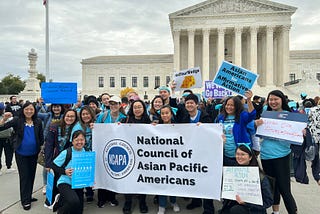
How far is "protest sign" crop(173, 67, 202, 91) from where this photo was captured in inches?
344

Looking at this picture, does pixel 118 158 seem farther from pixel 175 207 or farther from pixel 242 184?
pixel 242 184

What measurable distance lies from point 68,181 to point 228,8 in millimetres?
54091

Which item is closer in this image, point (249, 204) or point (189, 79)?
point (249, 204)

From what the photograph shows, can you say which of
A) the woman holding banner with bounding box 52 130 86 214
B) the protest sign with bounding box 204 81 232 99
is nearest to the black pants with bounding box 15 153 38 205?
the woman holding banner with bounding box 52 130 86 214

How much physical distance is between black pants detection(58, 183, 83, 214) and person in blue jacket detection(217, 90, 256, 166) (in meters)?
2.51

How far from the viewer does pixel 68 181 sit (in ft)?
14.5

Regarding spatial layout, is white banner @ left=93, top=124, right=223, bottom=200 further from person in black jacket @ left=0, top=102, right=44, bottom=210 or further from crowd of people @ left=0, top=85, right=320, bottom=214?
person in black jacket @ left=0, top=102, right=44, bottom=210

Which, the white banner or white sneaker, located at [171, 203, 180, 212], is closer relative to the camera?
the white banner

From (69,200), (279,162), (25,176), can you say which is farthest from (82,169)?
(279,162)

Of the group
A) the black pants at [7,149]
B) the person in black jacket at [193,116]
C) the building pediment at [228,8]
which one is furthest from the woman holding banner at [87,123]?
the building pediment at [228,8]

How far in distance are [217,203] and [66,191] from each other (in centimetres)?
295

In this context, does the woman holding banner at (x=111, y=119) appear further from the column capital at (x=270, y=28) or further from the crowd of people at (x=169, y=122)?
the column capital at (x=270, y=28)

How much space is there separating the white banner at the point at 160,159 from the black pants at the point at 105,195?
25 cm

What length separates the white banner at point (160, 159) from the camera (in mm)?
4430
